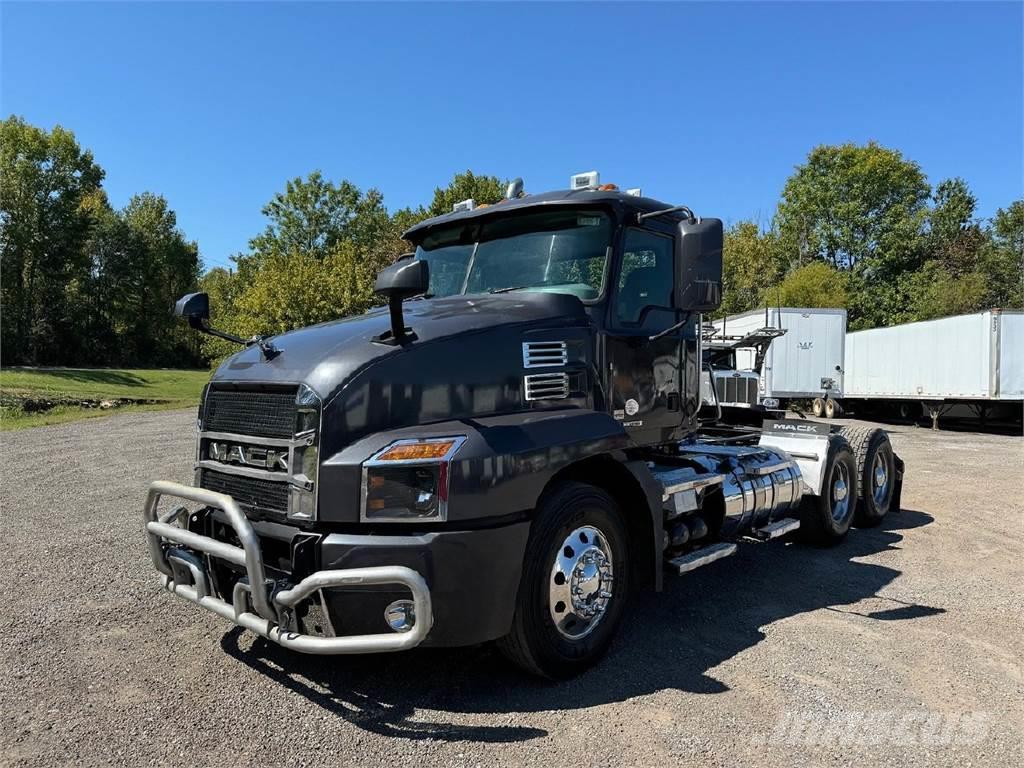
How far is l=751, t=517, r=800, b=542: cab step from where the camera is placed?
17.9ft

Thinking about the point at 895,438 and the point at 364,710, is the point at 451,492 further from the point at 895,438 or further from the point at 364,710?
the point at 895,438

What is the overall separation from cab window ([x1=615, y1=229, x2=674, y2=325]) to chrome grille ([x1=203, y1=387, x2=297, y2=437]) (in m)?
2.03

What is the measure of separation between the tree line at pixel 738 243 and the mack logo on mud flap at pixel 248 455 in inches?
1320

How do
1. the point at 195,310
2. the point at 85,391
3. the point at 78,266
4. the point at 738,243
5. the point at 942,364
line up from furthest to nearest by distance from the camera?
the point at 78,266
the point at 738,243
the point at 85,391
the point at 942,364
the point at 195,310

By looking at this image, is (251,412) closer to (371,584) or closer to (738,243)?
(371,584)

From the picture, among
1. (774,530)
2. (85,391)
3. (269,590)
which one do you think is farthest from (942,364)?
(85,391)

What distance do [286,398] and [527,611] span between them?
1.53 metres

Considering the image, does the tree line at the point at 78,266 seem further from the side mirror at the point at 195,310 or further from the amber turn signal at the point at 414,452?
the amber turn signal at the point at 414,452

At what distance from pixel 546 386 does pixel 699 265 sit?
1347 mm

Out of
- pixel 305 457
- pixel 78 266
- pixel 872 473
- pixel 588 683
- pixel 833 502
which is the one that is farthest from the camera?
pixel 78 266

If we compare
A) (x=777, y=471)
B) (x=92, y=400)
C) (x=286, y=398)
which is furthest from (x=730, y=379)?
(x=92, y=400)

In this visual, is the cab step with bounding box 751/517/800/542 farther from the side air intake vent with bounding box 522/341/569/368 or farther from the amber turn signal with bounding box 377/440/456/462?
the amber turn signal with bounding box 377/440/456/462

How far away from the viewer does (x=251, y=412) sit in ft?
11.7

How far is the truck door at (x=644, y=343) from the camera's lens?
169 inches
